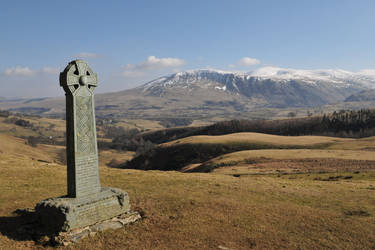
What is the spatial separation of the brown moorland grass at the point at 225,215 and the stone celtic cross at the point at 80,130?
11.2ft

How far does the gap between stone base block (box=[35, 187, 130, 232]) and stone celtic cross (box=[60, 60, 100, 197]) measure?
0.86 m

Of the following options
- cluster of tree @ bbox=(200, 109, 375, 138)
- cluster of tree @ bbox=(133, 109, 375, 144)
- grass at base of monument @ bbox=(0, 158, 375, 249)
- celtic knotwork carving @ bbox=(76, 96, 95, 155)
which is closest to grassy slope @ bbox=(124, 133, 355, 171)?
cluster of tree @ bbox=(133, 109, 375, 144)

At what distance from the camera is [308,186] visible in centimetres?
3228

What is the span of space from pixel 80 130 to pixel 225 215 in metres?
11.5

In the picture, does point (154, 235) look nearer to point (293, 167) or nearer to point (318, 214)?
point (318, 214)

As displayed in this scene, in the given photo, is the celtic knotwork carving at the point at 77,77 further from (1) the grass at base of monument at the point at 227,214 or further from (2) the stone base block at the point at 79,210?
(1) the grass at base of monument at the point at 227,214

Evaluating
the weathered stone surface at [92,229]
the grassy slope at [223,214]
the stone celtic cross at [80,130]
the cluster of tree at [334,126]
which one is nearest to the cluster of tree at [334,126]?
the cluster of tree at [334,126]

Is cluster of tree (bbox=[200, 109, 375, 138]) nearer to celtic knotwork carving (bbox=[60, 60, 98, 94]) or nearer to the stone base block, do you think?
the stone base block

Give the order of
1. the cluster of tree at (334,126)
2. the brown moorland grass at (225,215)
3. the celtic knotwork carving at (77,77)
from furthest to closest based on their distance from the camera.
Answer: the cluster of tree at (334,126)
the celtic knotwork carving at (77,77)
the brown moorland grass at (225,215)

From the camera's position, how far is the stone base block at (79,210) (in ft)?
51.0

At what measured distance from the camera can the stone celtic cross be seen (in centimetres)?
1698

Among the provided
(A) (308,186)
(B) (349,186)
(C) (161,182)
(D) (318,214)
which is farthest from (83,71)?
(B) (349,186)

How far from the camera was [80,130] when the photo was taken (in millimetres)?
17359

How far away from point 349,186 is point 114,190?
27.8 metres
